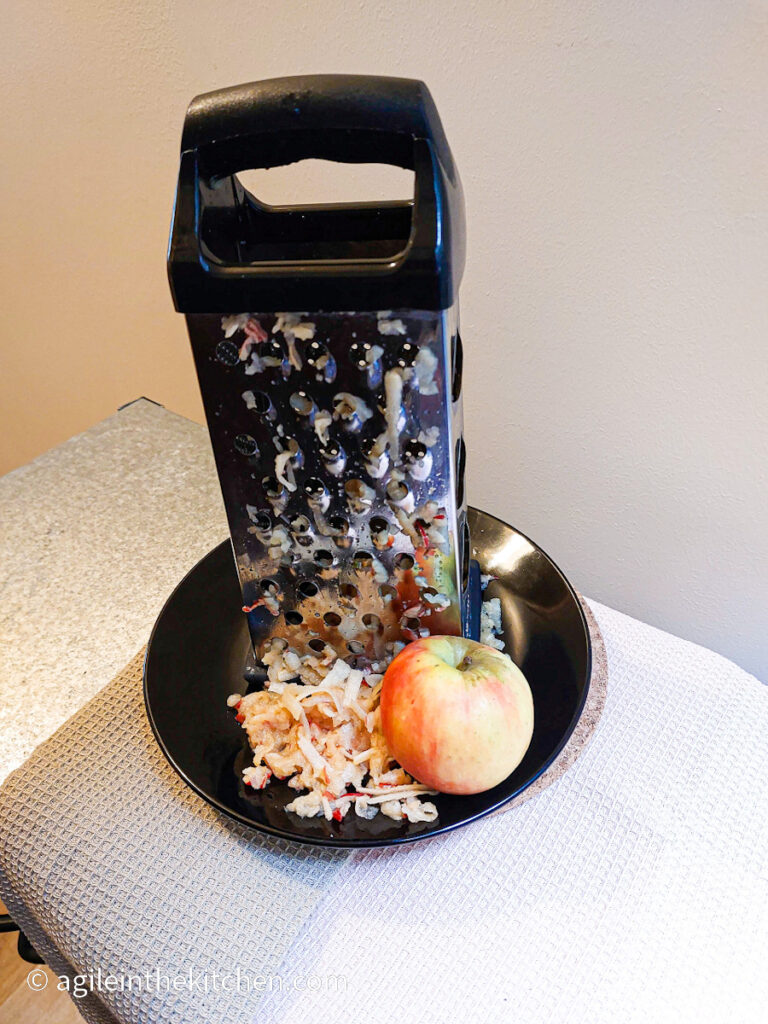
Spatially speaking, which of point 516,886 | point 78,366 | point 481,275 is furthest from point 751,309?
point 78,366

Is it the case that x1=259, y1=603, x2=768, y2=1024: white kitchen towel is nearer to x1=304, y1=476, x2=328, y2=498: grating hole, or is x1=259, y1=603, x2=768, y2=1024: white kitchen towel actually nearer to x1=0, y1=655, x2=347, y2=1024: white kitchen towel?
x1=0, y1=655, x2=347, y2=1024: white kitchen towel

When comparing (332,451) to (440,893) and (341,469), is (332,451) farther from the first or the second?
(440,893)

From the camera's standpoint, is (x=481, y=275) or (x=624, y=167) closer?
(x=624, y=167)

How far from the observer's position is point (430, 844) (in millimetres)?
526

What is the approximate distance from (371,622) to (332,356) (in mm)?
214

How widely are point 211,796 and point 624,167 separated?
1.96 feet

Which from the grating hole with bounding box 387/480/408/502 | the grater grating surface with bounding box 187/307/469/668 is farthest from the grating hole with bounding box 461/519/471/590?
the grating hole with bounding box 387/480/408/502

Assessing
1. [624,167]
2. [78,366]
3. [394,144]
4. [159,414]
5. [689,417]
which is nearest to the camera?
[394,144]

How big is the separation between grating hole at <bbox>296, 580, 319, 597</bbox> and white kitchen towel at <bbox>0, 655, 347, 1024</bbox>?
0.16m

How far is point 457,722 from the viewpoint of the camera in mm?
480

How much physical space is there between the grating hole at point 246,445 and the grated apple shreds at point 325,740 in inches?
6.7

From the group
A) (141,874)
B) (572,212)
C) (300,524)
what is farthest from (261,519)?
(572,212)

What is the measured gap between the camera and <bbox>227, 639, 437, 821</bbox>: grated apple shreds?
50 cm

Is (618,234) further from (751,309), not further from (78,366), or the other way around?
(78,366)
